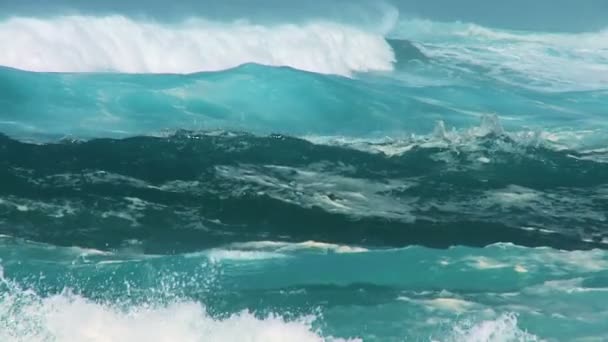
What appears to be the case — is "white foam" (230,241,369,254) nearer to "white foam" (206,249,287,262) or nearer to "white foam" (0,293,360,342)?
"white foam" (206,249,287,262)

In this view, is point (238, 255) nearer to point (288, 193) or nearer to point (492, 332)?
point (288, 193)

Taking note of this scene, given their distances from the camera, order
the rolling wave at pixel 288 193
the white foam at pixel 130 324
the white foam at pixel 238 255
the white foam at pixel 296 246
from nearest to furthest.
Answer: the white foam at pixel 130 324, the white foam at pixel 238 255, the white foam at pixel 296 246, the rolling wave at pixel 288 193

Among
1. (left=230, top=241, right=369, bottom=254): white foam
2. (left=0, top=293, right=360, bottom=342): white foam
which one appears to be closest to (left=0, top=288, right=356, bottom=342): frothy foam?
(left=0, top=293, right=360, bottom=342): white foam

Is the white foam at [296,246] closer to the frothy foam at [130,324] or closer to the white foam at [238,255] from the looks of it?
the white foam at [238,255]

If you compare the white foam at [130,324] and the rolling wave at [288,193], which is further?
the rolling wave at [288,193]

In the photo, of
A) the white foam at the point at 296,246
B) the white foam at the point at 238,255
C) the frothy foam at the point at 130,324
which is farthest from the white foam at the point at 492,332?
the white foam at the point at 238,255

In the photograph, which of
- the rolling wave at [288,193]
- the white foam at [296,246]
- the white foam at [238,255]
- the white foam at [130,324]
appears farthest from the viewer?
the rolling wave at [288,193]

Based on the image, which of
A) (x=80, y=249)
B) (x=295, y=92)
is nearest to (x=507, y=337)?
(x=80, y=249)

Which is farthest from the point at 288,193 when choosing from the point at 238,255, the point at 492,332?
the point at 492,332
